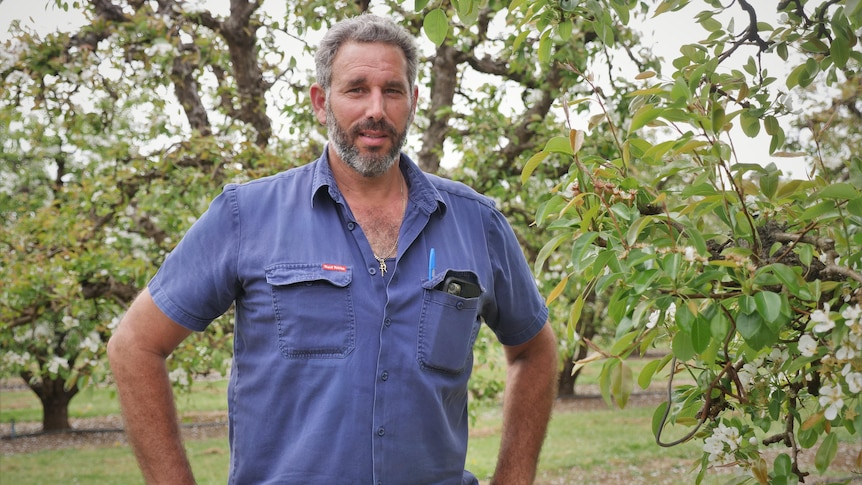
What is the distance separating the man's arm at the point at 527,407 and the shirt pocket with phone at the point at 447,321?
1.12 ft

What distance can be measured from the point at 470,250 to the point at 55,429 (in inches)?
713

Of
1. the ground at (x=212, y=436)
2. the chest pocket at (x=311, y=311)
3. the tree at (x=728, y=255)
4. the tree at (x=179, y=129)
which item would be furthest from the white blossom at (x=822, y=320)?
the ground at (x=212, y=436)

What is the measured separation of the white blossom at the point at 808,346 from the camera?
5.11ft

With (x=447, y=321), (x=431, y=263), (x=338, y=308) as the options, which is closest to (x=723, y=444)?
(x=447, y=321)

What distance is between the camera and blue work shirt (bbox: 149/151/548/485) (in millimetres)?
2021

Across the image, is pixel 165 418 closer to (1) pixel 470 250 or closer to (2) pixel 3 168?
(1) pixel 470 250

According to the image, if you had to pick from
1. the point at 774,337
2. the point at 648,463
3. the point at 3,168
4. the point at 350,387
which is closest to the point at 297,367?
the point at 350,387

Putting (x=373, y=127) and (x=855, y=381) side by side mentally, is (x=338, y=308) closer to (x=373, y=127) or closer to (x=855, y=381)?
(x=373, y=127)

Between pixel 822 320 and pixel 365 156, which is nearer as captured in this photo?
pixel 822 320

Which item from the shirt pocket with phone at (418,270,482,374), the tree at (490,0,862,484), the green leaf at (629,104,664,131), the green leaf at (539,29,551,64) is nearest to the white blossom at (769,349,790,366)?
the tree at (490,0,862,484)

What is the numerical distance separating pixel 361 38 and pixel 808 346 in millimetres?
1438

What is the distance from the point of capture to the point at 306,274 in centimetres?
207

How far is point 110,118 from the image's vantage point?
6.50 metres

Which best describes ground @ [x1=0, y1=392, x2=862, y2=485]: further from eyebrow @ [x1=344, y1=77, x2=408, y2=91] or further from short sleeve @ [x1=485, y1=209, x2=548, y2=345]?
eyebrow @ [x1=344, y1=77, x2=408, y2=91]
